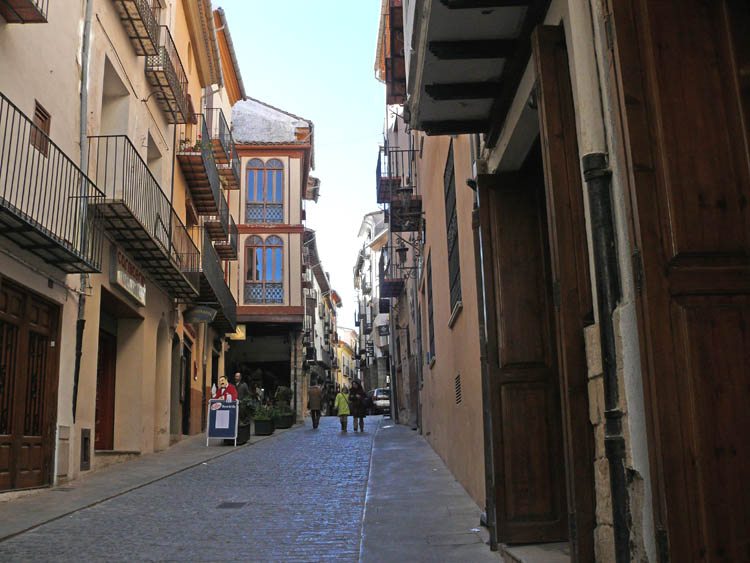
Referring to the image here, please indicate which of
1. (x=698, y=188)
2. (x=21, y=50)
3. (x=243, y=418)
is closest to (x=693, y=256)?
(x=698, y=188)

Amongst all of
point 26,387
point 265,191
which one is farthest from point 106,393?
point 265,191

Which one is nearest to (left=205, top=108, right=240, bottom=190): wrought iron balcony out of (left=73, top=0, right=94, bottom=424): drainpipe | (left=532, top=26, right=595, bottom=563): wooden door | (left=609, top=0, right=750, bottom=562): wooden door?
(left=73, top=0, right=94, bottom=424): drainpipe

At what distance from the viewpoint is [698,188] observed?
9.49ft

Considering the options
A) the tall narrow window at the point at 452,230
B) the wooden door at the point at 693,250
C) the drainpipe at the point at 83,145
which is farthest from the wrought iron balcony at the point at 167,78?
the wooden door at the point at 693,250

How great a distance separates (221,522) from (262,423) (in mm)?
13980

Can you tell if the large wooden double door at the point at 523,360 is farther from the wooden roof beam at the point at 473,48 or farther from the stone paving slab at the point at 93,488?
the stone paving slab at the point at 93,488

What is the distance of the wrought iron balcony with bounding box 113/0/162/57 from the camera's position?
1399 cm

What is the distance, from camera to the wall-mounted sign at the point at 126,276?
13641mm

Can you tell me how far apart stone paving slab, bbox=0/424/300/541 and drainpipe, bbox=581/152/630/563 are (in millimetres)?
5856

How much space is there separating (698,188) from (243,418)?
55.7 feet

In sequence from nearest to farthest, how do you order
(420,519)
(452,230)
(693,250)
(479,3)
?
(693,250)
(479,3)
(420,519)
(452,230)

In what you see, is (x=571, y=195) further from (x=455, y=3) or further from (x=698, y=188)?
(x=455, y=3)

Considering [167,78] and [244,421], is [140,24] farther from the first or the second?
[244,421]

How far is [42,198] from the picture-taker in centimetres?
1031
